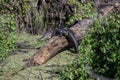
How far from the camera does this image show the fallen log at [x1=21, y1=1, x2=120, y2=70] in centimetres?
632

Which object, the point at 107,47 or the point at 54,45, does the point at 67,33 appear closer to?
the point at 54,45

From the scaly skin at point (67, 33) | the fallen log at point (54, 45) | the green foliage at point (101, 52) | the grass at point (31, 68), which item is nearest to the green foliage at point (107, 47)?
the green foliage at point (101, 52)

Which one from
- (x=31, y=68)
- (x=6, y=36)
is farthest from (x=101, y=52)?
(x=31, y=68)

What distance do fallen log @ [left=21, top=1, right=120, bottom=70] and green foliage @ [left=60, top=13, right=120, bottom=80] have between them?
7.97ft

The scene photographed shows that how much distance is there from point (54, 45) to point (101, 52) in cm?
323

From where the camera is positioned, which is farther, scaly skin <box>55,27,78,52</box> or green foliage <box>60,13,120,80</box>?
scaly skin <box>55,27,78,52</box>

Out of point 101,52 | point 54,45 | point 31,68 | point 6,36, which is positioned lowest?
point 31,68

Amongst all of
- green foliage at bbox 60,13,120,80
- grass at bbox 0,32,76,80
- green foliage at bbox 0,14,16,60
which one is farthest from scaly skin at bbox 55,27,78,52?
green foliage at bbox 60,13,120,80

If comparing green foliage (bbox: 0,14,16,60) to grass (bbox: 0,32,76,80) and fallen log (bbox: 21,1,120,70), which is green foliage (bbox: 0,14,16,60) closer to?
grass (bbox: 0,32,76,80)

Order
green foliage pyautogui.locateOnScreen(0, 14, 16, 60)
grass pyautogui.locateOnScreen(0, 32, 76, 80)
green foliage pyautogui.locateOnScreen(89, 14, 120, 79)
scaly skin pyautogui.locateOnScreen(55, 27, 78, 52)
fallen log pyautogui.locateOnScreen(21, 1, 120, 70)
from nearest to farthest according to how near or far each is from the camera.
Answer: green foliage pyautogui.locateOnScreen(89, 14, 120, 79), green foliage pyautogui.locateOnScreen(0, 14, 16, 60), grass pyautogui.locateOnScreen(0, 32, 76, 80), fallen log pyautogui.locateOnScreen(21, 1, 120, 70), scaly skin pyautogui.locateOnScreen(55, 27, 78, 52)

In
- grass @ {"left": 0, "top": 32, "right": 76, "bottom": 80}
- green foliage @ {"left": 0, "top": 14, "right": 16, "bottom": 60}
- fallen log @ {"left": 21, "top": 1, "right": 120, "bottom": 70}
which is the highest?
green foliage @ {"left": 0, "top": 14, "right": 16, "bottom": 60}

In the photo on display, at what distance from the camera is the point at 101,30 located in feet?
11.4

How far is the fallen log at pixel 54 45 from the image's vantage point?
6.32 m

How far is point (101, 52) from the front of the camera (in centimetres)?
342
